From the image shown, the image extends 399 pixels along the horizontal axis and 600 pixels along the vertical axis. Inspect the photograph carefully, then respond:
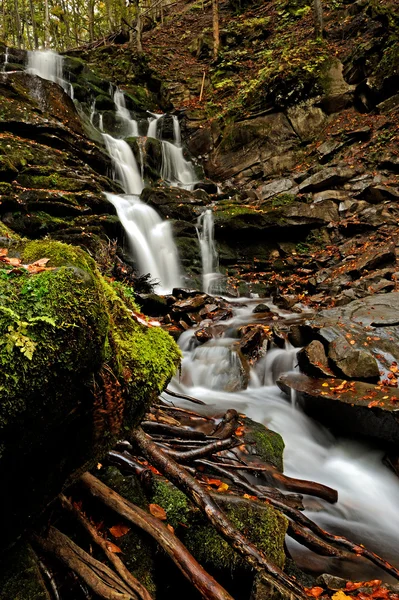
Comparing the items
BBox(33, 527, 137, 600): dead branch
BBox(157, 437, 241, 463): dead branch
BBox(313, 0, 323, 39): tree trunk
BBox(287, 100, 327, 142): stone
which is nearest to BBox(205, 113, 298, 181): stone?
BBox(287, 100, 327, 142): stone

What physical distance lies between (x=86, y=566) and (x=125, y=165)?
16.8 meters

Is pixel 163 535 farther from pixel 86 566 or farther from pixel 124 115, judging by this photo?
pixel 124 115

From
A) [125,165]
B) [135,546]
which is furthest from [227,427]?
Answer: [125,165]

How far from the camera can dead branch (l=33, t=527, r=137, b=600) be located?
161 centimetres

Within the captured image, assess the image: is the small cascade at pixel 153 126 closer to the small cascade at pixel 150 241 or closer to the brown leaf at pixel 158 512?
the small cascade at pixel 150 241

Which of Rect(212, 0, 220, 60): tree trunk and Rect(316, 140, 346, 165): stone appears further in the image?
Rect(212, 0, 220, 60): tree trunk

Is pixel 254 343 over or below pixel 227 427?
over

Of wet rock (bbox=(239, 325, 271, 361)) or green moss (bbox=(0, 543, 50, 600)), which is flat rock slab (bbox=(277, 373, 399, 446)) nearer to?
wet rock (bbox=(239, 325, 271, 361))

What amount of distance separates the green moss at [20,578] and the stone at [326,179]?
48.0 feet

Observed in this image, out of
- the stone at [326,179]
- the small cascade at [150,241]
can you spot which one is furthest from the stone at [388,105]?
the small cascade at [150,241]

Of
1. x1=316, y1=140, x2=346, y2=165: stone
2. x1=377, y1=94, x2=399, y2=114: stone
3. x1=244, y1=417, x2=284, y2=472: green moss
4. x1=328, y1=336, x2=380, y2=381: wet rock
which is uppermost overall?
x1=377, y1=94, x2=399, y2=114: stone

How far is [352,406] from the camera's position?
15.9 ft

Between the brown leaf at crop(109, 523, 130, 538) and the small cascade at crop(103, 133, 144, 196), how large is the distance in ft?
47.6

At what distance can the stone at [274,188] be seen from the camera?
1484cm
